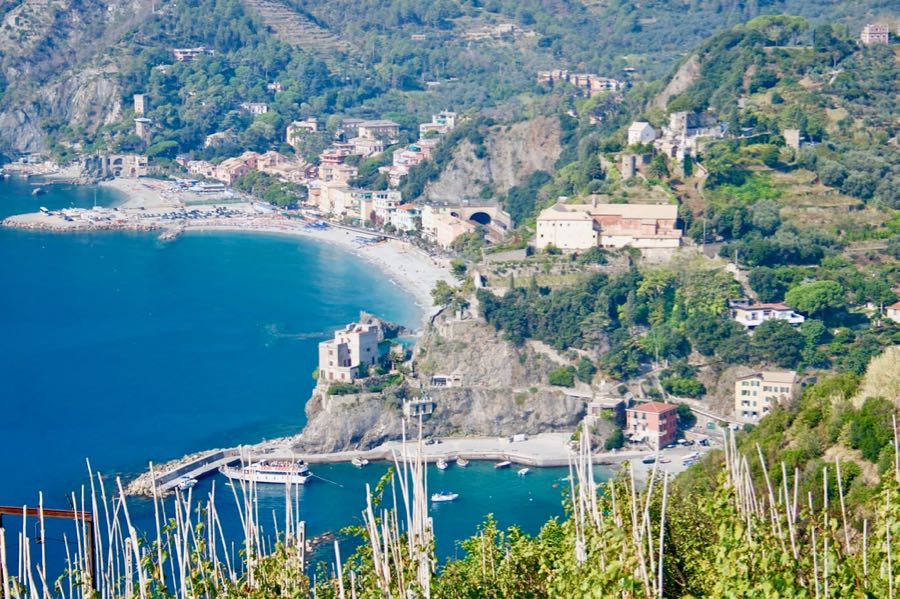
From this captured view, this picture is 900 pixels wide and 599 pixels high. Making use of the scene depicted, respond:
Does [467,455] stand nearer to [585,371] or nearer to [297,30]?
[585,371]

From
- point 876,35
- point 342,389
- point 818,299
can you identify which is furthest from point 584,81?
point 342,389

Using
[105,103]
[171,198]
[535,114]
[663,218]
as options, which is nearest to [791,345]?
[663,218]

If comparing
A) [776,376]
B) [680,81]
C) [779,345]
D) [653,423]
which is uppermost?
[680,81]

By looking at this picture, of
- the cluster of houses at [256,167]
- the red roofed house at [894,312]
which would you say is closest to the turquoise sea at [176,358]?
the cluster of houses at [256,167]

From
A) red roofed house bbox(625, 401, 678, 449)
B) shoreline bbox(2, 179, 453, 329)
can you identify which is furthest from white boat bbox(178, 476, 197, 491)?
shoreline bbox(2, 179, 453, 329)

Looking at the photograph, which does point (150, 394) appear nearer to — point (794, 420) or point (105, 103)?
point (794, 420)

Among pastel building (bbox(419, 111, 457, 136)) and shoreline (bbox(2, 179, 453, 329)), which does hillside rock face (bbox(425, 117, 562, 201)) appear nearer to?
shoreline (bbox(2, 179, 453, 329))
